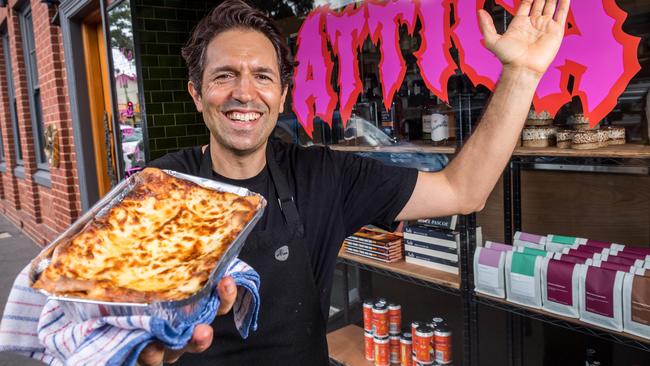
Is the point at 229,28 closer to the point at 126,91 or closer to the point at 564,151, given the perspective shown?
the point at 564,151

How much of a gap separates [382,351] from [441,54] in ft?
5.95

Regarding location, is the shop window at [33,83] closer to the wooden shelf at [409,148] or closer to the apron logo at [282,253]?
the wooden shelf at [409,148]

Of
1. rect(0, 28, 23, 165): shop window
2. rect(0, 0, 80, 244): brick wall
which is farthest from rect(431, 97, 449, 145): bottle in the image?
rect(0, 28, 23, 165): shop window

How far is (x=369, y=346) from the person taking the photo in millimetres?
3348

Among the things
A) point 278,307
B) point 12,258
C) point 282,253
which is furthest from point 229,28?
point 12,258

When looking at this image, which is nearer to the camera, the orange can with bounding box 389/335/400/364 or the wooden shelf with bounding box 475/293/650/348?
the wooden shelf with bounding box 475/293/650/348

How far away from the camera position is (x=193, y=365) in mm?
1689

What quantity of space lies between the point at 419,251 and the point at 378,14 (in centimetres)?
142

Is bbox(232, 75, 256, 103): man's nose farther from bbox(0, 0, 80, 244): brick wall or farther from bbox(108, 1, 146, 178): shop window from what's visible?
bbox(0, 0, 80, 244): brick wall

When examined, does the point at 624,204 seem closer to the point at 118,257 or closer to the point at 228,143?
the point at 228,143

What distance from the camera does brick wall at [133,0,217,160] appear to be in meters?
4.18

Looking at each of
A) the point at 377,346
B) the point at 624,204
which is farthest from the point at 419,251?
the point at 624,204

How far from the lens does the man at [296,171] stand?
1.61 metres

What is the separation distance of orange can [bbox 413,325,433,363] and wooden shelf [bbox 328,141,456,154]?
3.36 ft
